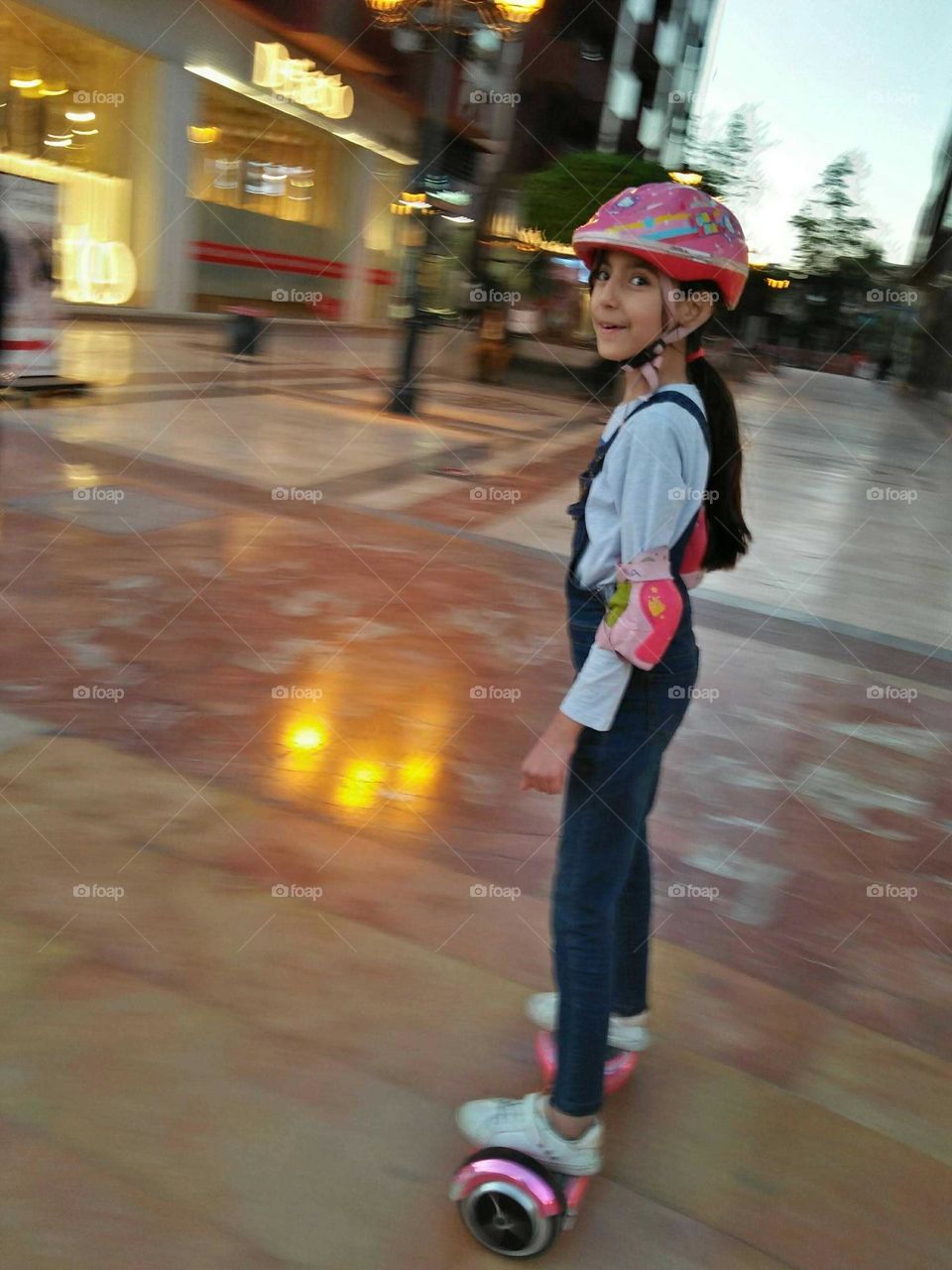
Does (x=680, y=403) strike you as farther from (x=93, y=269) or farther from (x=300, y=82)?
(x=300, y=82)

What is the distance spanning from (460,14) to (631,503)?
11414mm

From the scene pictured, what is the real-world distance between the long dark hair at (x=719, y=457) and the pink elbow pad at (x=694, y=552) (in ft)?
0.13

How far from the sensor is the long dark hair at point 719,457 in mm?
1683

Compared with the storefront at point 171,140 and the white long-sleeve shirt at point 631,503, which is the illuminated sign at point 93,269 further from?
the white long-sleeve shirt at point 631,503

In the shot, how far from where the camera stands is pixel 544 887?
286 centimetres

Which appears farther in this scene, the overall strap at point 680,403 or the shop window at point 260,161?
the shop window at point 260,161

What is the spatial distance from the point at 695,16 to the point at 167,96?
44.4 m

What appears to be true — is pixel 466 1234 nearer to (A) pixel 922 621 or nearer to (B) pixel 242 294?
(A) pixel 922 621

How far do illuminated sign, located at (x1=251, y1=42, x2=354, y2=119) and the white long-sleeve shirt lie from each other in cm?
2239

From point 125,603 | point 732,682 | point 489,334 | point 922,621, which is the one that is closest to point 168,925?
point 125,603

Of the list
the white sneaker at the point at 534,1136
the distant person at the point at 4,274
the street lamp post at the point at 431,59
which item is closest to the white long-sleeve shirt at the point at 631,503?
the white sneaker at the point at 534,1136

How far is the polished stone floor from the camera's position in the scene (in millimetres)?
1812

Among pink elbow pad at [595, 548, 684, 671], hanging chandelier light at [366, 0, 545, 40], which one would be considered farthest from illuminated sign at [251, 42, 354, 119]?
pink elbow pad at [595, 548, 684, 671]

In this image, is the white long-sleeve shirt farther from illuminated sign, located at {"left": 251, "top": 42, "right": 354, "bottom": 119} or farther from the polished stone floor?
illuminated sign, located at {"left": 251, "top": 42, "right": 354, "bottom": 119}
